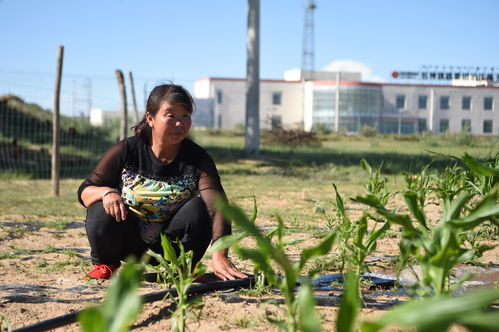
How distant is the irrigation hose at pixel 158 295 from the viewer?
2213mm

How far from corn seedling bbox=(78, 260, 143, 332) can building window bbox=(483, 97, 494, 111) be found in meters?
10.6

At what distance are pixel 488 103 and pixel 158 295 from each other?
10.4 meters

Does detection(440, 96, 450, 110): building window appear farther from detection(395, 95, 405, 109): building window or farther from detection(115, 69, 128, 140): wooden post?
detection(115, 69, 128, 140): wooden post

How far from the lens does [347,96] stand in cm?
5822

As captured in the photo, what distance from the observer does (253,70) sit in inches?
598

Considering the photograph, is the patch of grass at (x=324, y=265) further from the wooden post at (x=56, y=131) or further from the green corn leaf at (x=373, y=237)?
the wooden post at (x=56, y=131)

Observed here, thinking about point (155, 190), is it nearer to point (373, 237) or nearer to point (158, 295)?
point (158, 295)

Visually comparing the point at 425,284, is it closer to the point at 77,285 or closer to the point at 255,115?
the point at 77,285

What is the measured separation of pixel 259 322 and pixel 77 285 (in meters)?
1.13

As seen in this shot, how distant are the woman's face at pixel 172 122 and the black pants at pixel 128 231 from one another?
1.15ft

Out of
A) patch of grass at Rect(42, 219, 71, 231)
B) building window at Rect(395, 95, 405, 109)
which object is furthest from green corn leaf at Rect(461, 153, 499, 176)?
building window at Rect(395, 95, 405, 109)

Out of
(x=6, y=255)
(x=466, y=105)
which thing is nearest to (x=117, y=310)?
(x=6, y=255)

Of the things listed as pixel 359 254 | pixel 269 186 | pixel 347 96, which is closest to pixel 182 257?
pixel 359 254

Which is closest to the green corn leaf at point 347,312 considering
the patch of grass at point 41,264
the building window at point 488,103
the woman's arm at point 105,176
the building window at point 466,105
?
the woman's arm at point 105,176
